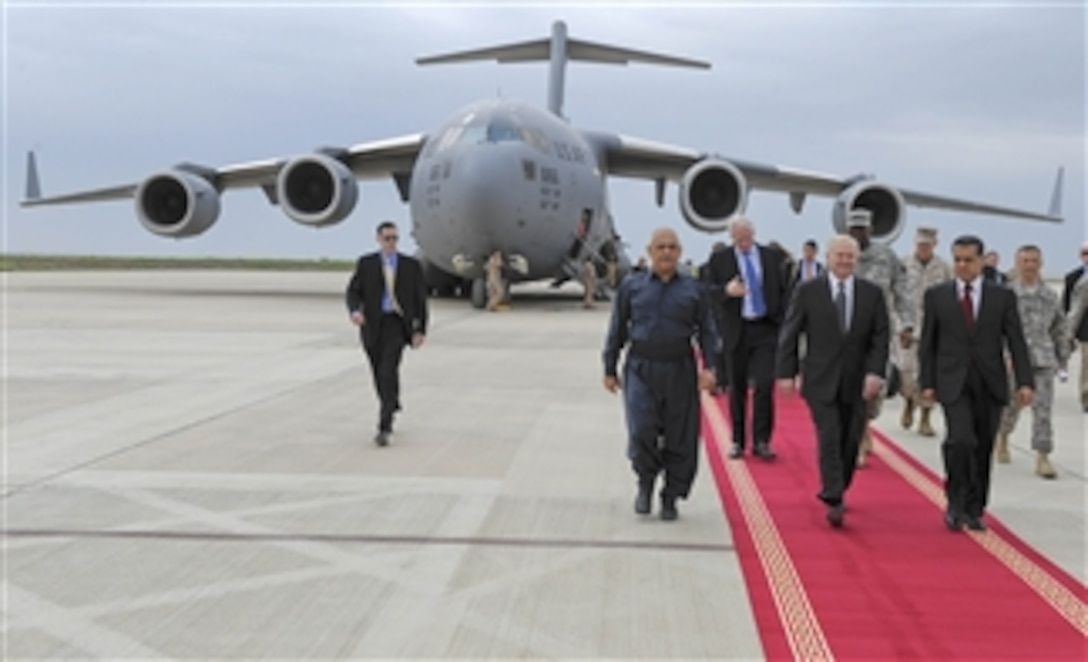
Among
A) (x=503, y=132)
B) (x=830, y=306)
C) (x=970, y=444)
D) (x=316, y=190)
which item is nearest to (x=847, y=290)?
(x=830, y=306)

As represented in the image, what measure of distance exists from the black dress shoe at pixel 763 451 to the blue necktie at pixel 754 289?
881mm

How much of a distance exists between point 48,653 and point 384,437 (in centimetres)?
377

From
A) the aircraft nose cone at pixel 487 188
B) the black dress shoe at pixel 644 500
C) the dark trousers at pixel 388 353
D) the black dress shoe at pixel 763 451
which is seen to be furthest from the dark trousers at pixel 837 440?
the aircraft nose cone at pixel 487 188

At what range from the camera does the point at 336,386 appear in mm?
10055

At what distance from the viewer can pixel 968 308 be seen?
5441mm

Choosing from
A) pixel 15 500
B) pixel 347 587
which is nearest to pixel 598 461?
pixel 347 587

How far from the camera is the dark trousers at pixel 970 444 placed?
5.36 m

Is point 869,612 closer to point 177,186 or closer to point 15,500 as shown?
point 15,500

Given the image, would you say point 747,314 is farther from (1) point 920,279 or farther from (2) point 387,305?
(2) point 387,305

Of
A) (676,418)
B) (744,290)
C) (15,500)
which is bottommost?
(15,500)

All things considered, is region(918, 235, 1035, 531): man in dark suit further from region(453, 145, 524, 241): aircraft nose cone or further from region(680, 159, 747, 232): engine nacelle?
region(680, 159, 747, 232): engine nacelle

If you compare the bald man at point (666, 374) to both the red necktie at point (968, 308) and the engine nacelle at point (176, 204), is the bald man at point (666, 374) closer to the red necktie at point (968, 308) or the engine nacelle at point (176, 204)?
the red necktie at point (968, 308)

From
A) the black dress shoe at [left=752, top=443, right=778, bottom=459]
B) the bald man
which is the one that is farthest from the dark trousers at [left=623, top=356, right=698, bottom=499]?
the black dress shoe at [left=752, top=443, right=778, bottom=459]

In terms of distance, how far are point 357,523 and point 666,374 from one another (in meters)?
1.69
